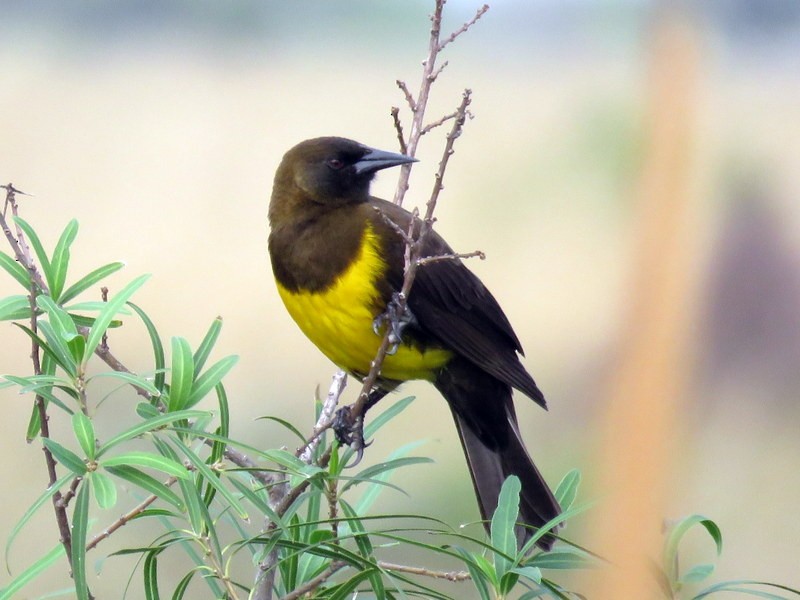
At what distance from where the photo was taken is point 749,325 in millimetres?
1333

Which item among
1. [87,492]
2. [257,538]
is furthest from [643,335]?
[87,492]

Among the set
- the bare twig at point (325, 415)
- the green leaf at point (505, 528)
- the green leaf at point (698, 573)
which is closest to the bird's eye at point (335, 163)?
the bare twig at point (325, 415)

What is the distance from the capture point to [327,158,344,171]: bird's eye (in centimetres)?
111

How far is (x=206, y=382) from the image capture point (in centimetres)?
66

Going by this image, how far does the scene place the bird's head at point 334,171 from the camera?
1.10 m

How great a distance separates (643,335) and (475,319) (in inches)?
11.3

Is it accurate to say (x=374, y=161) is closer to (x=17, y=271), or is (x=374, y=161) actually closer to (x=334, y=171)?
(x=334, y=171)

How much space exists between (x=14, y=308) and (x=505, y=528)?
38cm

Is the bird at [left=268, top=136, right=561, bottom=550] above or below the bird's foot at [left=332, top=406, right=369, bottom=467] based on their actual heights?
above

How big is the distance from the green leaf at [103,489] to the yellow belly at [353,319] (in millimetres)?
460

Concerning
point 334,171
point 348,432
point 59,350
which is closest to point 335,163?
point 334,171

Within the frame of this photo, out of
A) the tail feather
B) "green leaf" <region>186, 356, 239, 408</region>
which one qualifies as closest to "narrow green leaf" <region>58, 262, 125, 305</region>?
"green leaf" <region>186, 356, 239, 408</region>

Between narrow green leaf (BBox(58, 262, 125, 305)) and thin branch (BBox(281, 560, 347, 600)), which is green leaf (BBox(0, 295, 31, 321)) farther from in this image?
thin branch (BBox(281, 560, 347, 600))

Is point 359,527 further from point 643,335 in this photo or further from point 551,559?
point 643,335
